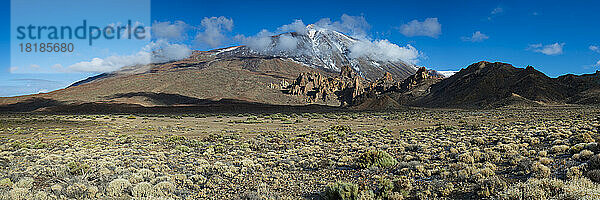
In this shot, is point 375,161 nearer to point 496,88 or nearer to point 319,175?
point 319,175

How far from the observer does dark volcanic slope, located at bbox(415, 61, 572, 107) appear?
211ft

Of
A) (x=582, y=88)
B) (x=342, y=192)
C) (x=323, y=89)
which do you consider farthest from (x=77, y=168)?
(x=323, y=89)

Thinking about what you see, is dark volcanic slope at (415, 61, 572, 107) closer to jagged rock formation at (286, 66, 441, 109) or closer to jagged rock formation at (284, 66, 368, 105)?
jagged rock formation at (286, 66, 441, 109)

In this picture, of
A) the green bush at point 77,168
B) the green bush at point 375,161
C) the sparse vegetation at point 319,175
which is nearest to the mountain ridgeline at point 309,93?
the sparse vegetation at point 319,175

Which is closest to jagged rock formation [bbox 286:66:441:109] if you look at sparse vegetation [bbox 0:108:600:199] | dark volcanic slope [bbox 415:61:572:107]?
dark volcanic slope [bbox 415:61:572:107]

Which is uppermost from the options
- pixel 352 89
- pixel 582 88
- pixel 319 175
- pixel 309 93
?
pixel 352 89

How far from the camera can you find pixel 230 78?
121 meters

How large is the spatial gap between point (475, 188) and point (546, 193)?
1.27 meters

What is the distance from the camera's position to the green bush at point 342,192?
6516 mm

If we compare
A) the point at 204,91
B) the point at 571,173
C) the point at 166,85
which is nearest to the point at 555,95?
the point at 571,173

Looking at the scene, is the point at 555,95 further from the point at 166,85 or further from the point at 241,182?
the point at 166,85

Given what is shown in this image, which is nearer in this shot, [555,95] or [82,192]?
[82,192]

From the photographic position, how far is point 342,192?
6523 mm

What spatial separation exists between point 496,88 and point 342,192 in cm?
8191
